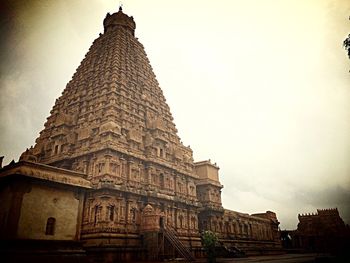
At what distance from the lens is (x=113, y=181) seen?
26625 millimetres

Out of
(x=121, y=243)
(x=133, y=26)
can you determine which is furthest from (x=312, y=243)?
(x=133, y=26)

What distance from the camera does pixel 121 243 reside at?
24781 mm

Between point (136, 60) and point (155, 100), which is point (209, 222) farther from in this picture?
point (136, 60)

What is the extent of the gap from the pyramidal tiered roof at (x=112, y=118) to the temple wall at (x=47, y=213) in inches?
206

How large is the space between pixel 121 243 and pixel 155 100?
67.3 feet

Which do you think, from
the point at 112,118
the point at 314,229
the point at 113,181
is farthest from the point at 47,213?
the point at 314,229

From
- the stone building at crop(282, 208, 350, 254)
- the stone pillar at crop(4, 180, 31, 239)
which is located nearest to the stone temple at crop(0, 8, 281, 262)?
the stone pillar at crop(4, 180, 31, 239)

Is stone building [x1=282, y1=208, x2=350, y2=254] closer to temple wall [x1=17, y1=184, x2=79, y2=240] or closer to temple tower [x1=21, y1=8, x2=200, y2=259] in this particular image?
temple tower [x1=21, y1=8, x2=200, y2=259]

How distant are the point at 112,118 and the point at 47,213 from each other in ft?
39.8

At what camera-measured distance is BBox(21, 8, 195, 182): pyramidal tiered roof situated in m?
29.8

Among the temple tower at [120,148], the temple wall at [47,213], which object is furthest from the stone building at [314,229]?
the temple wall at [47,213]

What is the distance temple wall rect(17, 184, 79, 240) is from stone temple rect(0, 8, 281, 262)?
0.07 meters

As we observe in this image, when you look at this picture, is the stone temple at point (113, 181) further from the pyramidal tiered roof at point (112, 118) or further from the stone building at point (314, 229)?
the stone building at point (314, 229)

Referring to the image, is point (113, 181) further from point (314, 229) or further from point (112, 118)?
point (314, 229)
